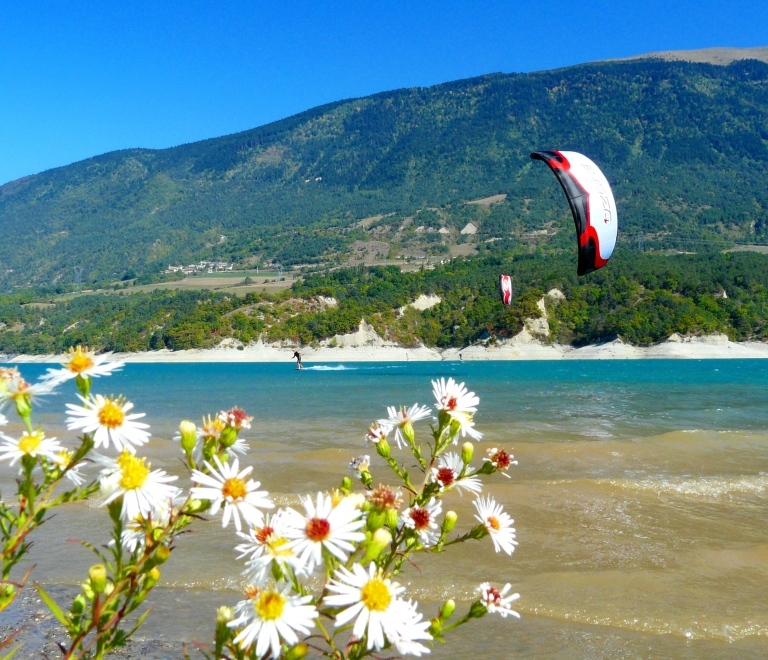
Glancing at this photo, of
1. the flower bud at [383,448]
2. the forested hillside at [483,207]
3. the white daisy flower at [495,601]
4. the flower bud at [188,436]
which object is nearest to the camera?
the flower bud at [188,436]

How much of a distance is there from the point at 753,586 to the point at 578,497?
3.28 m

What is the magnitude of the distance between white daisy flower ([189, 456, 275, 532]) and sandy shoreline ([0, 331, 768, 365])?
7431 centimetres

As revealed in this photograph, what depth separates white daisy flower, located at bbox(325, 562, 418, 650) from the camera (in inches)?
48.9

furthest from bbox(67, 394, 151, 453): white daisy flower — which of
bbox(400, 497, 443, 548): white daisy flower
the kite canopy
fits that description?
the kite canopy

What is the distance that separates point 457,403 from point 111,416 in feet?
2.58

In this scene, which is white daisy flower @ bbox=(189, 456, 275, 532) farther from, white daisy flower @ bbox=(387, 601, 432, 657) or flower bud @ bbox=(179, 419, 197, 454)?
white daisy flower @ bbox=(387, 601, 432, 657)

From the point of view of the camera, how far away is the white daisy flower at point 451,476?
1817 millimetres

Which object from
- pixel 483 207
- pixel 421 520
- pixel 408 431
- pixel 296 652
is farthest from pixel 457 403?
pixel 483 207

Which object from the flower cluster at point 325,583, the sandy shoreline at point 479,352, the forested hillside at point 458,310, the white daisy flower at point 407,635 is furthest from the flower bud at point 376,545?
the sandy shoreline at point 479,352

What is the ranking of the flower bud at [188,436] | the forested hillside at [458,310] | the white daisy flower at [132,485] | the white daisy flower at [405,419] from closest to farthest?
the white daisy flower at [132,485] → the flower bud at [188,436] → the white daisy flower at [405,419] → the forested hillside at [458,310]

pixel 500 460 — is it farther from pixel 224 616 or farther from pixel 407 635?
pixel 224 616

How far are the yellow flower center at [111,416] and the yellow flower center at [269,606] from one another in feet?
1.37

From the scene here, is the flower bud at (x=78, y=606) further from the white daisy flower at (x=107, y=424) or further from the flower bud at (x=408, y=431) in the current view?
the flower bud at (x=408, y=431)

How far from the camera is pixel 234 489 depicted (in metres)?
1.34
